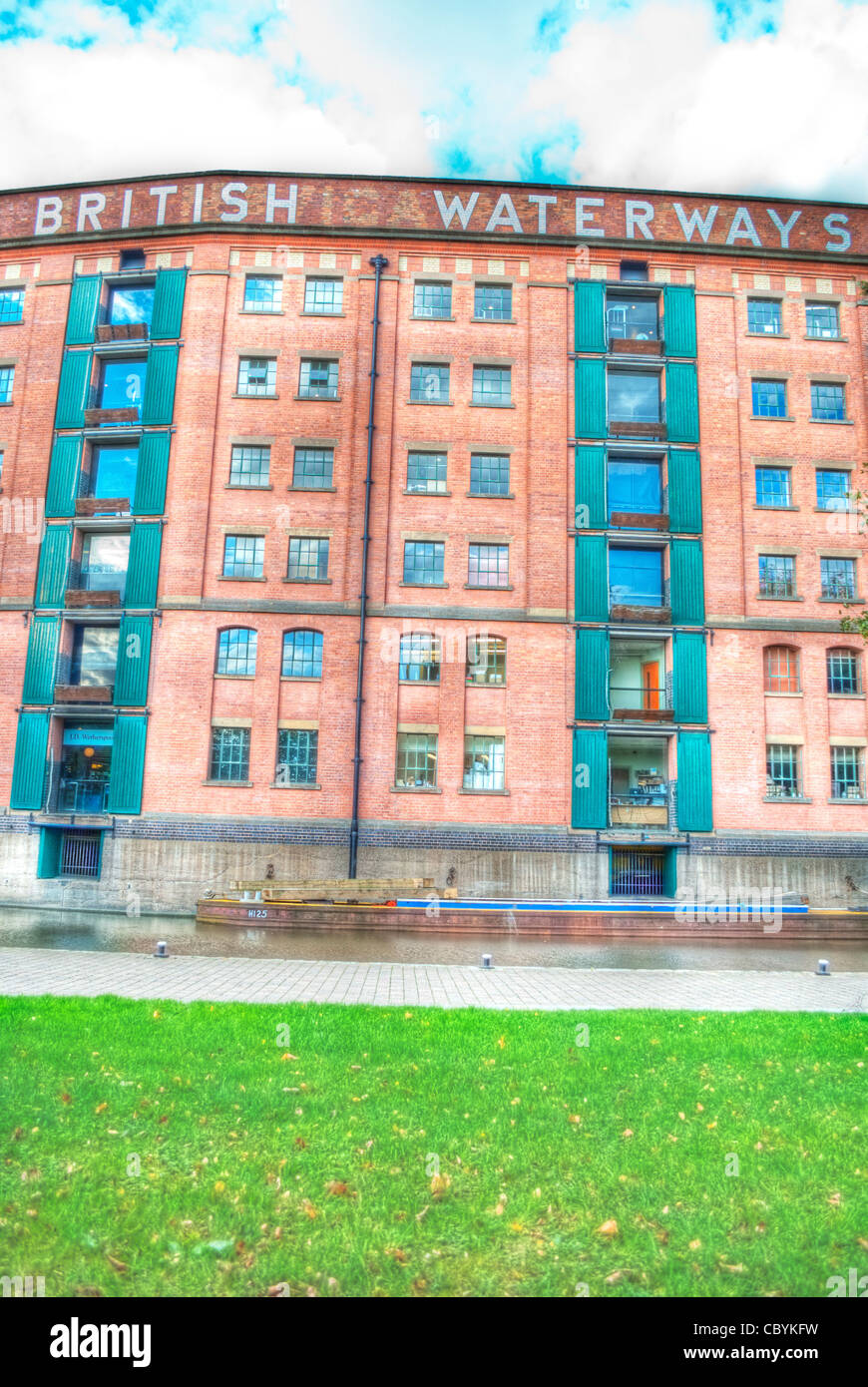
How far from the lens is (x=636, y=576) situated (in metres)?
27.3

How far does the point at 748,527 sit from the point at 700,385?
5.55 meters

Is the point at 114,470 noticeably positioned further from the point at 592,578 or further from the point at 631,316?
the point at 631,316

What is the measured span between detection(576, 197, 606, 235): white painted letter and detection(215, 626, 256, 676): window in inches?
741

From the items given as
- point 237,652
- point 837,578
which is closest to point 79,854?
point 237,652

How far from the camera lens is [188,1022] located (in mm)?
8664

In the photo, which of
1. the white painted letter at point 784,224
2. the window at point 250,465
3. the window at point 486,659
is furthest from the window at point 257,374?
the white painted letter at point 784,224

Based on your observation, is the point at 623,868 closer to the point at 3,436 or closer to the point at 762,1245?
the point at 762,1245

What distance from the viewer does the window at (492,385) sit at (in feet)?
89.7

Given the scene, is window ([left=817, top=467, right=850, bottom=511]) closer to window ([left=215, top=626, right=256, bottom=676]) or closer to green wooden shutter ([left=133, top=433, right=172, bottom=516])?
window ([left=215, top=626, right=256, bottom=676])

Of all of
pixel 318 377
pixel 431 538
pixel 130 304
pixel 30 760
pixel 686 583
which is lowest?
pixel 30 760

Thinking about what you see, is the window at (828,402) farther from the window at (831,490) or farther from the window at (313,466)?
the window at (313,466)

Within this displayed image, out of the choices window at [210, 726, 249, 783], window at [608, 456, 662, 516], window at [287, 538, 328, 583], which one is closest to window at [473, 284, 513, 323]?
window at [608, 456, 662, 516]

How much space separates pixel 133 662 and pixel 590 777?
15745mm
